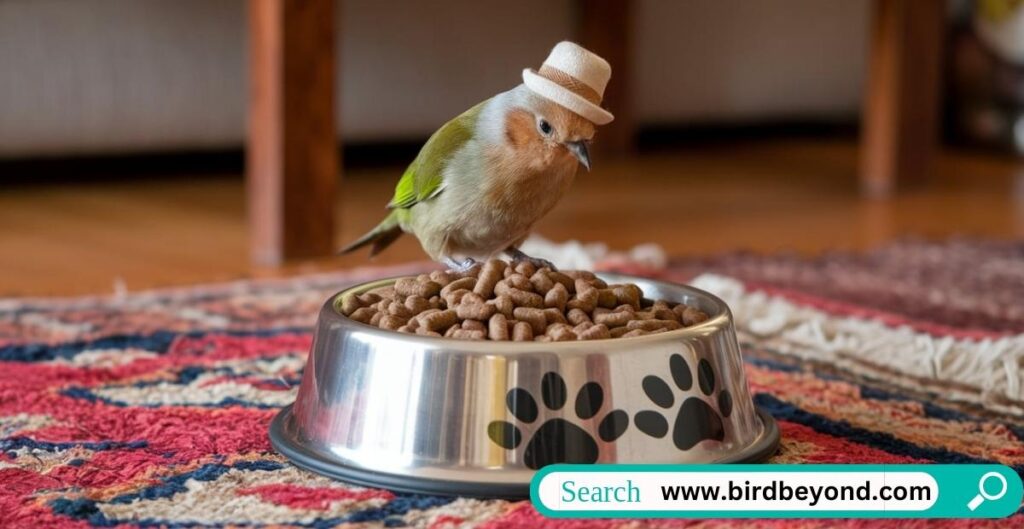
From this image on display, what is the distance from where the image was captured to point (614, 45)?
147 inches

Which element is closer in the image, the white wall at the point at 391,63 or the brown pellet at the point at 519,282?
the brown pellet at the point at 519,282

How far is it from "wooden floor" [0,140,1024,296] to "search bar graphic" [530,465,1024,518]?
3.77 ft

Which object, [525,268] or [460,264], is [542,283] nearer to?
[525,268]

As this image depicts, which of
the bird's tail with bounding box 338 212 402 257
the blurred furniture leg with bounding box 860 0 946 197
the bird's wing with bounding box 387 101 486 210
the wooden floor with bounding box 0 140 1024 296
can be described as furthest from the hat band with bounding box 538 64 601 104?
the blurred furniture leg with bounding box 860 0 946 197

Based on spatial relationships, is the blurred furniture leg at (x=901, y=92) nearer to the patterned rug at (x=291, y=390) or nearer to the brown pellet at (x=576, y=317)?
the patterned rug at (x=291, y=390)

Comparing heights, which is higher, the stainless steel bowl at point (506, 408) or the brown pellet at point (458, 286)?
the brown pellet at point (458, 286)

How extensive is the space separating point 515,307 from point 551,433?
0.48ft

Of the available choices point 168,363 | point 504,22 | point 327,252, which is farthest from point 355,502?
point 504,22

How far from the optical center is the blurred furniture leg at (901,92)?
321cm

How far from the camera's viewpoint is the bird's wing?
4.63 ft

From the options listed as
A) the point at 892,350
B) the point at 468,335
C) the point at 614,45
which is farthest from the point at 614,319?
the point at 614,45

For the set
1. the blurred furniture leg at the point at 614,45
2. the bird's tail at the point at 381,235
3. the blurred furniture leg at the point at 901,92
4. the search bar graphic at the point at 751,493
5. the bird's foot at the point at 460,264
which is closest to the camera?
the search bar graphic at the point at 751,493

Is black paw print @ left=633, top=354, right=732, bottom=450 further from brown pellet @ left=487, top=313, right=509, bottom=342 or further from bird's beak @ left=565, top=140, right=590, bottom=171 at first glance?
bird's beak @ left=565, top=140, right=590, bottom=171

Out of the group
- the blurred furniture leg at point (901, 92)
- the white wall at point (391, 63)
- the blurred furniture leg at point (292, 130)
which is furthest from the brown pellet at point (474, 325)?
the blurred furniture leg at point (901, 92)
